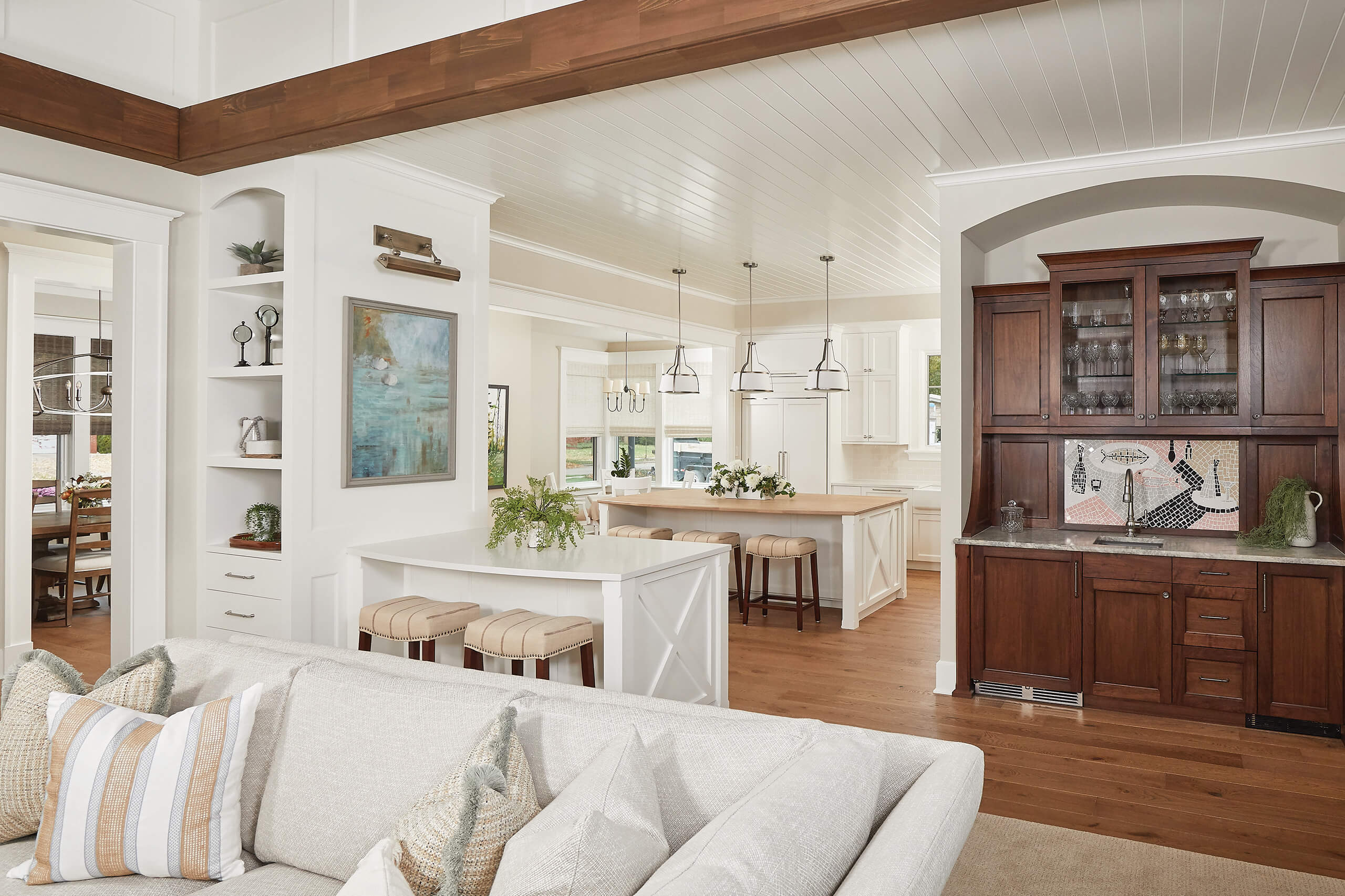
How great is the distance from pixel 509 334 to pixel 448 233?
470 cm

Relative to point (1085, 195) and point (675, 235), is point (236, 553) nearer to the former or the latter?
point (675, 235)

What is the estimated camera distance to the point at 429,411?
4.28 metres

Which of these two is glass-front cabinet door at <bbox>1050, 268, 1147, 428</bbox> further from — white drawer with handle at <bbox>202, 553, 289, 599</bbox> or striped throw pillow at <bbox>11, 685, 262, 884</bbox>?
striped throw pillow at <bbox>11, 685, 262, 884</bbox>

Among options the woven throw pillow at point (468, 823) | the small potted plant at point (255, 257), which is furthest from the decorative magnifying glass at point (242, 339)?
the woven throw pillow at point (468, 823)

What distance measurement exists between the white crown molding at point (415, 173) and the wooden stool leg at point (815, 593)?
3152 mm

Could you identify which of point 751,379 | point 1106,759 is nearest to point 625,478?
A: point 751,379

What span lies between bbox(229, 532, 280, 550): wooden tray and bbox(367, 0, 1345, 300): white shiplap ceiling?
177cm

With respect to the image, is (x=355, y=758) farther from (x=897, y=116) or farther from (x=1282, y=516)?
(x=1282, y=516)

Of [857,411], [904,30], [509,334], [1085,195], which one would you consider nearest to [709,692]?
[904,30]

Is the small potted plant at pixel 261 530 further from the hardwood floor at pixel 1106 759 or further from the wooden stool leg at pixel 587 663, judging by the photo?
the hardwood floor at pixel 1106 759

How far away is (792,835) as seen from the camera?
4.32ft

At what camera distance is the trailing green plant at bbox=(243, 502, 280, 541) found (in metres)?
3.87

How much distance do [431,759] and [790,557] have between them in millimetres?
4390

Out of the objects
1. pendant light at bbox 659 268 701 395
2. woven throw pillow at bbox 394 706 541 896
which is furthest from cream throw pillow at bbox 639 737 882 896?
pendant light at bbox 659 268 701 395
